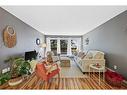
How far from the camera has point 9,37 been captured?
4.37 m

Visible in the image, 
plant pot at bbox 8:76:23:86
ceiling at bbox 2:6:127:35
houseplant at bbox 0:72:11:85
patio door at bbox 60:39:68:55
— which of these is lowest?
plant pot at bbox 8:76:23:86

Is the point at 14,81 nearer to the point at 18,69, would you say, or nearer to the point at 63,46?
the point at 18,69

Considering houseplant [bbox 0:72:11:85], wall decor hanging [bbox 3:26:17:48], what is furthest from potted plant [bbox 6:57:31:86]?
wall decor hanging [bbox 3:26:17:48]

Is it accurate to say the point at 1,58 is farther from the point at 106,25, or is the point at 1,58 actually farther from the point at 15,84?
the point at 106,25

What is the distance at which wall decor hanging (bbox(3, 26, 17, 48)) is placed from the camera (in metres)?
4.15

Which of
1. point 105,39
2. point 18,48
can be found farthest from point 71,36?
point 18,48

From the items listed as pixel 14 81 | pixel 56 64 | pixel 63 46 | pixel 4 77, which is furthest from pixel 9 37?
pixel 63 46

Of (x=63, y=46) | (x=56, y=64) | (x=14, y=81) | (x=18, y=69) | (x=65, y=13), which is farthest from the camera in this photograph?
(x=63, y=46)

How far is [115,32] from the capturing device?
16.0 feet

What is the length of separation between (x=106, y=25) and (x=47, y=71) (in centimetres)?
343

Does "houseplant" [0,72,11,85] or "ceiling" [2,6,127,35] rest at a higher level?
"ceiling" [2,6,127,35]

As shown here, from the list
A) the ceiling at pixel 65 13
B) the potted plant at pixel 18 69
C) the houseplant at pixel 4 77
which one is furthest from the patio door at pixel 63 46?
the houseplant at pixel 4 77

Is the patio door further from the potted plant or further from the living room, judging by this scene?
the potted plant
